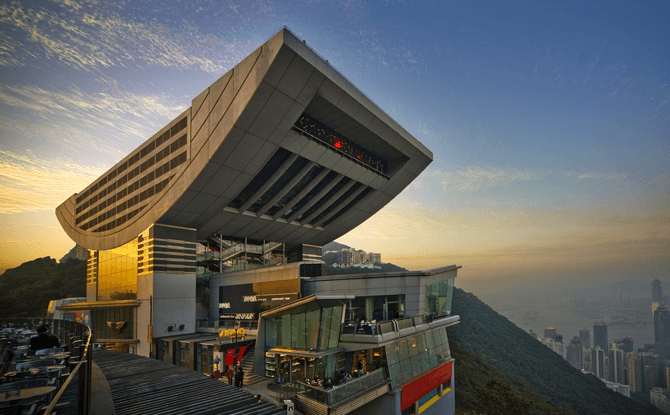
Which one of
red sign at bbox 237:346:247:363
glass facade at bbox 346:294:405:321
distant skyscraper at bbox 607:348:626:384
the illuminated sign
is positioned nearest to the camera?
red sign at bbox 237:346:247:363

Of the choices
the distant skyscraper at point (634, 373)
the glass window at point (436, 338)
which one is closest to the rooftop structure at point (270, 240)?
the glass window at point (436, 338)

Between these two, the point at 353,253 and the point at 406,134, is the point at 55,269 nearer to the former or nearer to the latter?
the point at 353,253

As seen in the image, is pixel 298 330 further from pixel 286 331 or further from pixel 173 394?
pixel 173 394

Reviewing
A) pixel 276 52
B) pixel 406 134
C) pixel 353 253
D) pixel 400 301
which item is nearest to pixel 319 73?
pixel 276 52

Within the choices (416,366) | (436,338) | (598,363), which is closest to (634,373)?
(598,363)

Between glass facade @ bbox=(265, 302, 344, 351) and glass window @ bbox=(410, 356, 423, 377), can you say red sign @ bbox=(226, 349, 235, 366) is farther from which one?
glass window @ bbox=(410, 356, 423, 377)

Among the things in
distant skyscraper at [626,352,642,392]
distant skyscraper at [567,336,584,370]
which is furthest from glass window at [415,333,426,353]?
distant skyscraper at [567,336,584,370]
